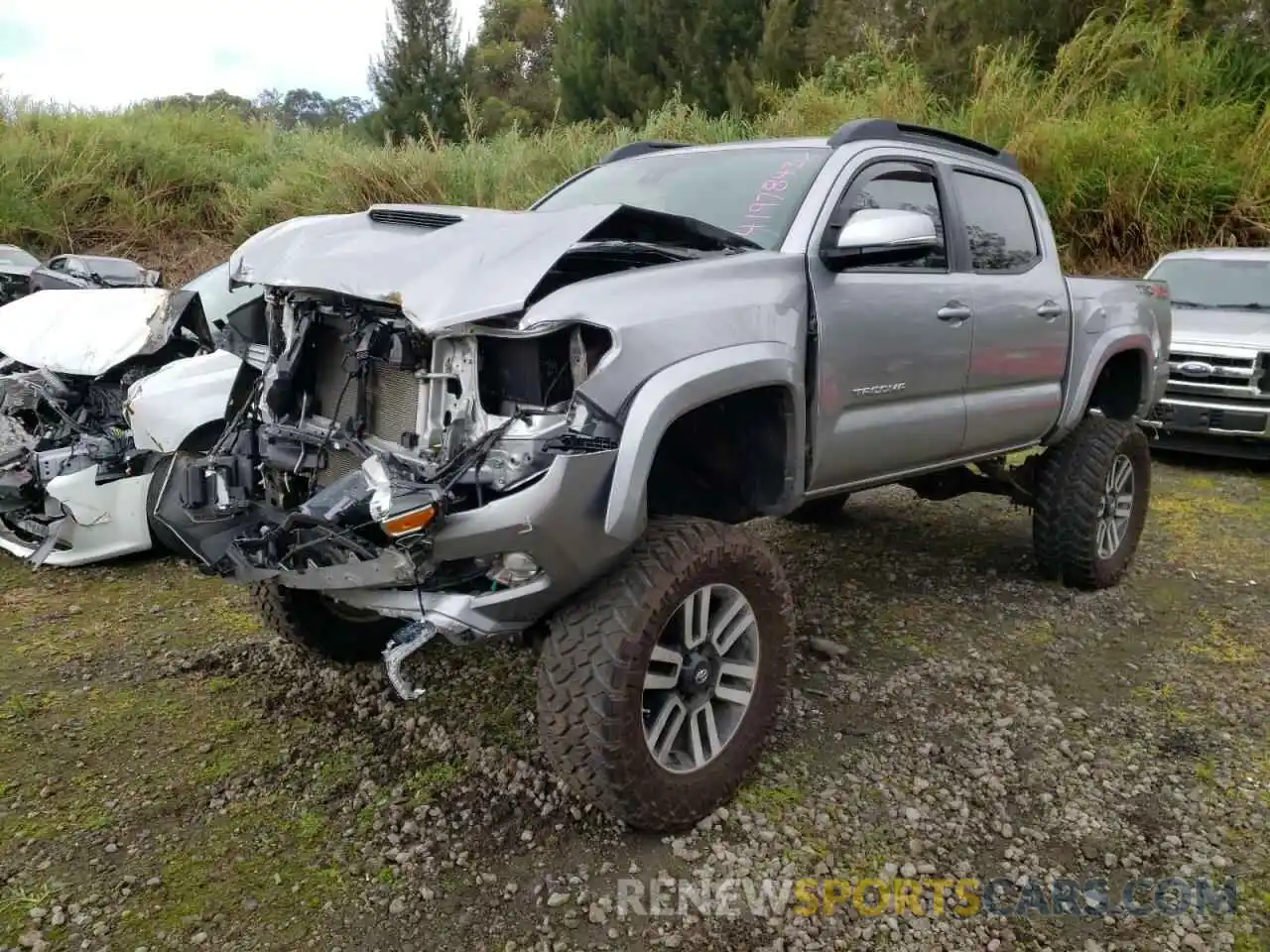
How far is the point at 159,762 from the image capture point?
10.3 ft

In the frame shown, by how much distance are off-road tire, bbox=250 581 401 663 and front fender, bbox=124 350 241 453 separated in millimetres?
1121

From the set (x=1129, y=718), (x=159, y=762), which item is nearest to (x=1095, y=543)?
(x=1129, y=718)

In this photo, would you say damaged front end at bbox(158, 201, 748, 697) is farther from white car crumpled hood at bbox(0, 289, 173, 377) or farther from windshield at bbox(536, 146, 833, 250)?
white car crumpled hood at bbox(0, 289, 173, 377)

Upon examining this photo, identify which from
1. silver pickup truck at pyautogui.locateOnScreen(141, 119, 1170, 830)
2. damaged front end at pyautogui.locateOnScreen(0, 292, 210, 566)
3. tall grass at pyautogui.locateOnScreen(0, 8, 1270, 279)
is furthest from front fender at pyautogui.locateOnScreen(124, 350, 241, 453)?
tall grass at pyautogui.locateOnScreen(0, 8, 1270, 279)

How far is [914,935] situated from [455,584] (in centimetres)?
147

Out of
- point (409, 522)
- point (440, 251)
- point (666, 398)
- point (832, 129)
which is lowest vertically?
point (409, 522)

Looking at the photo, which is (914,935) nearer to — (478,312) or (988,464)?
(478,312)

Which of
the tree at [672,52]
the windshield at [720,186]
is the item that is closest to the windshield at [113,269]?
the windshield at [720,186]

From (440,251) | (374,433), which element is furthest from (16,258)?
(440,251)

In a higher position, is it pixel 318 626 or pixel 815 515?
pixel 318 626

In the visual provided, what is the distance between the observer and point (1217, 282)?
836 cm

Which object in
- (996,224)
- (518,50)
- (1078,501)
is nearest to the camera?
(996,224)

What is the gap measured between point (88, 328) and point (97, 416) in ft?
1.45

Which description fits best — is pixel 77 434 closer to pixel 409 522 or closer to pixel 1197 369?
pixel 409 522
